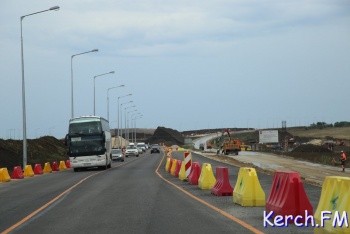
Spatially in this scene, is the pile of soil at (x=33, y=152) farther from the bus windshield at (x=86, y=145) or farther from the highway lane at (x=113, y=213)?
the highway lane at (x=113, y=213)

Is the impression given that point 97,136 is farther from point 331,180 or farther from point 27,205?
point 331,180

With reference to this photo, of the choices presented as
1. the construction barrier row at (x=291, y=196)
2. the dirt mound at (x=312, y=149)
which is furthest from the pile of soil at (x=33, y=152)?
the construction barrier row at (x=291, y=196)

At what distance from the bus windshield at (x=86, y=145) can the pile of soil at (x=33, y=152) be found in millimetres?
10327

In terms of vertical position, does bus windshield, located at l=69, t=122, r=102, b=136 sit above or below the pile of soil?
above

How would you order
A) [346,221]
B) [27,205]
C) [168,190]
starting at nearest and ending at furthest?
[346,221]
[27,205]
[168,190]

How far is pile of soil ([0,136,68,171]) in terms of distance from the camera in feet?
185

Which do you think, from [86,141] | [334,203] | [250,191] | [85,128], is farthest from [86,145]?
[334,203]

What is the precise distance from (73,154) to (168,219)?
30.0 meters

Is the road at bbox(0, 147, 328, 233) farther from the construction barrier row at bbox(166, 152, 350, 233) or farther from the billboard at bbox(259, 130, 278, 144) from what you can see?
the billboard at bbox(259, 130, 278, 144)

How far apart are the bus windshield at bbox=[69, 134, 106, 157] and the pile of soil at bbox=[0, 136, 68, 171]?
1033 centimetres

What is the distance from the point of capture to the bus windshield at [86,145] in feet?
137

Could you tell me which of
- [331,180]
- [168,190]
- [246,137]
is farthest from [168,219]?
[246,137]

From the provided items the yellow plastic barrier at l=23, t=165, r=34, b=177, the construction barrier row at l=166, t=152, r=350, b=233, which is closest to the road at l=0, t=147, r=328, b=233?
the construction barrier row at l=166, t=152, r=350, b=233

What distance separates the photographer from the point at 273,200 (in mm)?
12281
